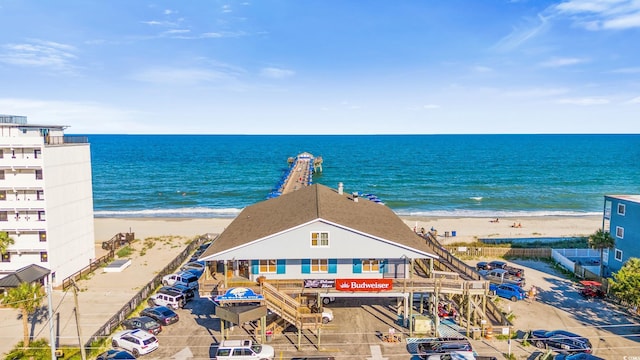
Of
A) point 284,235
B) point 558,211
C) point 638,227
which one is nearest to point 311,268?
point 284,235

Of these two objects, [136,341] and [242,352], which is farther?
[136,341]

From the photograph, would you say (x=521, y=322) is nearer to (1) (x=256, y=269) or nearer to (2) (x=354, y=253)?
(2) (x=354, y=253)

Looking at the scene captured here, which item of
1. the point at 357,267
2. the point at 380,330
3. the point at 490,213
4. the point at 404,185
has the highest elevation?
the point at 357,267

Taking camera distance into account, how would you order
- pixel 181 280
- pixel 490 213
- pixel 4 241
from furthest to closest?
1. pixel 490 213
2. pixel 181 280
3. pixel 4 241

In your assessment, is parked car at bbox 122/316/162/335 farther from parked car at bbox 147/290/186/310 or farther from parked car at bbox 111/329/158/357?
parked car at bbox 147/290/186/310

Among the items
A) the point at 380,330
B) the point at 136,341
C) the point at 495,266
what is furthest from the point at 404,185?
the point at 136,341

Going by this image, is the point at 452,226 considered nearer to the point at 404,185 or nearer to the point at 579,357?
the point at 579,357

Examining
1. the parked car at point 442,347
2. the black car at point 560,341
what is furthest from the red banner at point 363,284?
the black car at point 560,341

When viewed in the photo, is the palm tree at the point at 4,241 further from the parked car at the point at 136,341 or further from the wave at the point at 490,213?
the wave at the point at 490,213
